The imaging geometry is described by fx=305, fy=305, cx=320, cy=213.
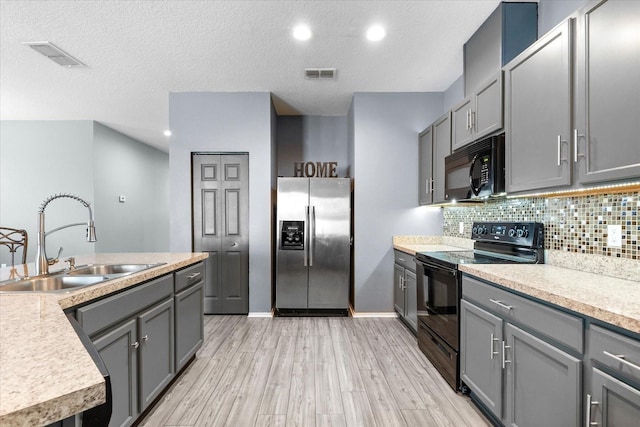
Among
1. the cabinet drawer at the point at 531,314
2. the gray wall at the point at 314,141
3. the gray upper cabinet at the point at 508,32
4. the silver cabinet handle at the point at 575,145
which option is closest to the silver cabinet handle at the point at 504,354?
the cabinet drawer at the point at 531,314

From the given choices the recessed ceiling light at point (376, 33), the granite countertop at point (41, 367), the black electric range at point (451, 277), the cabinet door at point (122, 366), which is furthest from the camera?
the recessed ceiling light at point (376, 33)

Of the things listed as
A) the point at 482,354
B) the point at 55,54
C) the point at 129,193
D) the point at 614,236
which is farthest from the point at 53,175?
the point at 614,236

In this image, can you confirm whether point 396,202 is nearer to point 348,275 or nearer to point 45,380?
point 348,275

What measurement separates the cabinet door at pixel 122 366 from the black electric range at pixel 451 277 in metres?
1.99

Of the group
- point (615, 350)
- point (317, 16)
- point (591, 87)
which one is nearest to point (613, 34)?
point (591, 87)

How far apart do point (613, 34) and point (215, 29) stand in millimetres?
2592

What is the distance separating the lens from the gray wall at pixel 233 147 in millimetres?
3824

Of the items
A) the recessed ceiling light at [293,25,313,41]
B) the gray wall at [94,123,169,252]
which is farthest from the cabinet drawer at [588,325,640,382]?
the gray wall at [94,123,169,252]

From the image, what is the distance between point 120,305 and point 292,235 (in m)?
2.32

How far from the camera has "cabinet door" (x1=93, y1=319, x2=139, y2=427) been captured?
1.46 meters

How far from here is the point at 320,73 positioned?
11.0 feet

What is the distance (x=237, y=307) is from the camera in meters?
3.85

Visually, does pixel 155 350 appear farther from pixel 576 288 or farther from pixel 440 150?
pixel 440 150

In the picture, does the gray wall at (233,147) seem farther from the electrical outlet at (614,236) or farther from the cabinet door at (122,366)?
the electrical outlet at (614,236)
